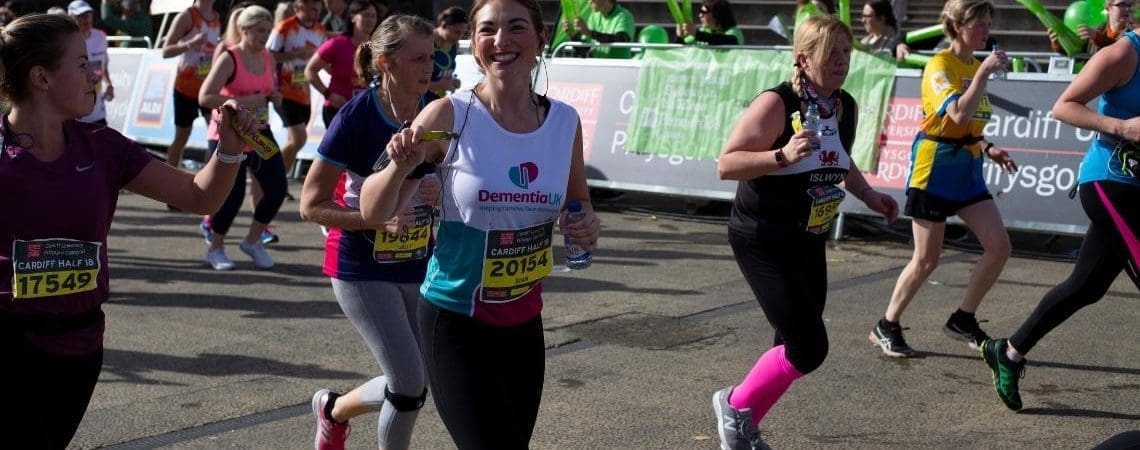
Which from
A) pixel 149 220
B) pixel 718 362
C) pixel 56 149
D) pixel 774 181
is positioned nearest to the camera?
pixel 56 149

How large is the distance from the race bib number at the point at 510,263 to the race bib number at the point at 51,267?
0.99m

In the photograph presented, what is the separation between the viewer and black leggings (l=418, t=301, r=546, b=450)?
334 cm

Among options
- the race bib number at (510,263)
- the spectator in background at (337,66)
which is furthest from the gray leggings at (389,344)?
the spectator in background at (337,66)

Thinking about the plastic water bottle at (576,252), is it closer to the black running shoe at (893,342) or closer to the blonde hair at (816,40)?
the blonde hair at (816,40)

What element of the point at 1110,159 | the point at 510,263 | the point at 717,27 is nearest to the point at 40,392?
the point at 510,263

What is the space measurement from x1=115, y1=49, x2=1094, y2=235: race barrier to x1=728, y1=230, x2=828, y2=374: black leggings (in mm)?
3109

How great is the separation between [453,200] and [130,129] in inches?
557

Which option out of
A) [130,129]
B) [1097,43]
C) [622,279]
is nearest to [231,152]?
[622,279]

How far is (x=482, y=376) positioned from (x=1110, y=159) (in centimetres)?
306

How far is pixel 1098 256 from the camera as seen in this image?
5.47 meters

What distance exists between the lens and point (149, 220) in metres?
11.6

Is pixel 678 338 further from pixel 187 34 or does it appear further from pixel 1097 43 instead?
pixel 187 34

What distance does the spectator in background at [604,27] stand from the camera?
523 inches

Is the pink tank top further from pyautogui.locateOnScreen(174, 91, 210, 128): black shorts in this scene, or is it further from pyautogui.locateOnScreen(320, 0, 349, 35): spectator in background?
pyautogui.locateOnScreen(320, 0, 349, 35): spectator in background
